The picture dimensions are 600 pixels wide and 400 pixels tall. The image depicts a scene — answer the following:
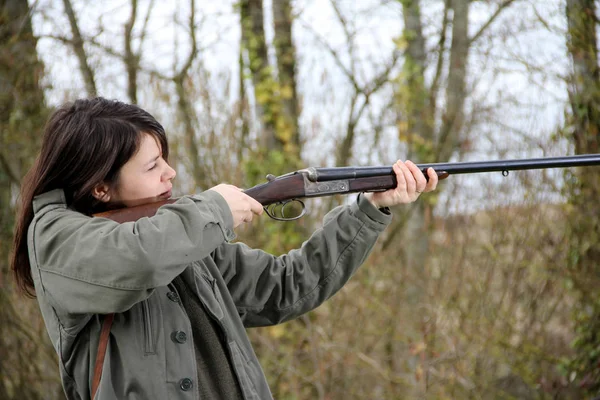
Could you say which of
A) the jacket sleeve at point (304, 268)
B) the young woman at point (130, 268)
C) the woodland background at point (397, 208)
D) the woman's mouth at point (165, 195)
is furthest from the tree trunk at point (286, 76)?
the woman's mouth at point (165, 195)

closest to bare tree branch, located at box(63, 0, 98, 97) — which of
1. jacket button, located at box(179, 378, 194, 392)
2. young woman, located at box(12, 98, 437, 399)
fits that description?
young woman, located at box(12, 98, 437, 399)

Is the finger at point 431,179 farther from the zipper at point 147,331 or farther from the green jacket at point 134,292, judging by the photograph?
the zipper at point 147,331

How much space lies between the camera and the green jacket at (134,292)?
2068mm

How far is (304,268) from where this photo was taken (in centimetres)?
270

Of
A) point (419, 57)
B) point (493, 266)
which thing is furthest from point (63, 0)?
point (493, 266)

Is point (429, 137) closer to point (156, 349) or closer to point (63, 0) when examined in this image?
point (63, 0)

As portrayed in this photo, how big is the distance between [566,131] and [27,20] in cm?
494

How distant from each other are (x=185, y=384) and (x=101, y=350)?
10.6 inches

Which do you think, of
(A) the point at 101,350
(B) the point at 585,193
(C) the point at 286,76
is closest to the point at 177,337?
(A) the point at 101,350

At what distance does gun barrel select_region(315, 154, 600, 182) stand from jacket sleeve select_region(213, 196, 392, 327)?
6.6 inches

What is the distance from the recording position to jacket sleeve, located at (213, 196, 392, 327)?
2.67 m

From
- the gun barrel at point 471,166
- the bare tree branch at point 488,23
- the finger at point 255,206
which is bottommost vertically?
the finger at point 255,206

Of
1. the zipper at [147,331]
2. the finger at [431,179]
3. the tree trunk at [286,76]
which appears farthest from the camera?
the tree trunk at [286,76]

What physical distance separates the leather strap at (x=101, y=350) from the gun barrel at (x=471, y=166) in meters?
1.03
